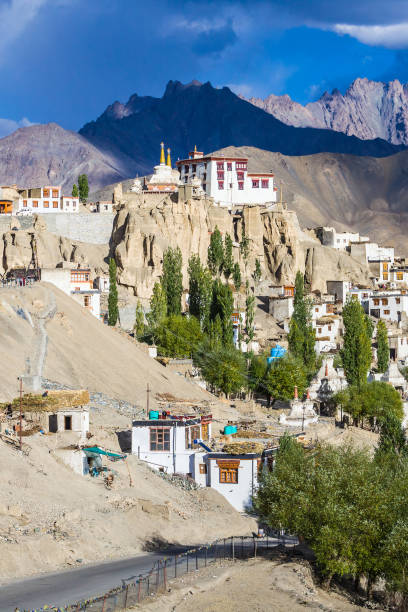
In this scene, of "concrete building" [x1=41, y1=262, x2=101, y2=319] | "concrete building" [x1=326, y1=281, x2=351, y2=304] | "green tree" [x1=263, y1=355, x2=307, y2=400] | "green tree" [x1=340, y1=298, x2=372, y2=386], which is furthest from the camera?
"concrete building" [x1=326, y1=281, x2=351, y2=304]

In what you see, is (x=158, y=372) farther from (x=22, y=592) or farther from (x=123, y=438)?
(x=22, y=592)

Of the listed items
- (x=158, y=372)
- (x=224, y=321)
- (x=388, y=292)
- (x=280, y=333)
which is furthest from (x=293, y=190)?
(x=158, y=372)

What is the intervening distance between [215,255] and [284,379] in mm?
24832

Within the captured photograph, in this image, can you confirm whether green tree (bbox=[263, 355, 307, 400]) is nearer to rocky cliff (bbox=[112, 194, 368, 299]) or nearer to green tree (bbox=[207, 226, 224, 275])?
rocky cliff (bbox=[112, 194, 368, 299])

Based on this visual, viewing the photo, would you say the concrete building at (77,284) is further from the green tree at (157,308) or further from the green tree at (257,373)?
the green tree at (257,373)

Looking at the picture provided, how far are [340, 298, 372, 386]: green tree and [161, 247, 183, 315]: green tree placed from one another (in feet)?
44.4

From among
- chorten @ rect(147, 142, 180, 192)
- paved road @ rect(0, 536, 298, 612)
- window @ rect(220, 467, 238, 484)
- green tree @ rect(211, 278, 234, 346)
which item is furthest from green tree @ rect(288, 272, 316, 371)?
paved road @ rect(0, 536, 298, 612)

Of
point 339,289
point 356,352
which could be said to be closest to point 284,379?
point 356,352

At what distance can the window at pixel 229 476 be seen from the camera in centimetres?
3869

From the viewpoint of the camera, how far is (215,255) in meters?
84.9

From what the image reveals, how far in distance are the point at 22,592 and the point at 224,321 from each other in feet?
152

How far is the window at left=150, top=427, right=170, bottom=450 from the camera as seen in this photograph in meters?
40.6

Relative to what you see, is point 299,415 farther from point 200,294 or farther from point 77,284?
point 77,284

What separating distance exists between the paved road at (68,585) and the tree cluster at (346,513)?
4.52 meters
